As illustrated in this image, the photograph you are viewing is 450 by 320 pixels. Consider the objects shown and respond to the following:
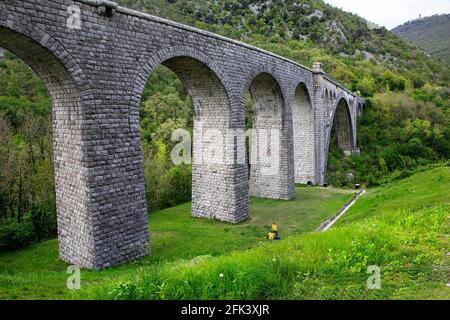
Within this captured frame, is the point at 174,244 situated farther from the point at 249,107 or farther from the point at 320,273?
the point at 249,107

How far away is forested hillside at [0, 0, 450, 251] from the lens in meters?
17.5

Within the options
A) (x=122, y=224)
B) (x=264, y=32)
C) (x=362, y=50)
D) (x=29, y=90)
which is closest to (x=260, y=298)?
(x=122, y=224)

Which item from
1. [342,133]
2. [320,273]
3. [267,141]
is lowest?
[320,273]

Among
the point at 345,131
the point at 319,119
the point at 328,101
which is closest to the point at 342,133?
the point at 345,131

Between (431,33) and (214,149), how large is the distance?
141m

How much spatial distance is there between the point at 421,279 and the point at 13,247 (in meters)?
13.3

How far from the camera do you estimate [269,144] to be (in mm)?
20750

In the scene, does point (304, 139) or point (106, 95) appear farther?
point (304, 139)

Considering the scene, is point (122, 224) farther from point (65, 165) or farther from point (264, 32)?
point (264, 32)

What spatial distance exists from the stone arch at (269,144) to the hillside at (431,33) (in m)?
89.5

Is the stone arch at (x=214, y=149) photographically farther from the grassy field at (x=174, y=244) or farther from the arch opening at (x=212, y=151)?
the grassy field at (x=174, y=244)

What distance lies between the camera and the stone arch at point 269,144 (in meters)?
20.1

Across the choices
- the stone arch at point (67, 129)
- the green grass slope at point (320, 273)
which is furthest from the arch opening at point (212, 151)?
the green grass slope at point (320, 273)
